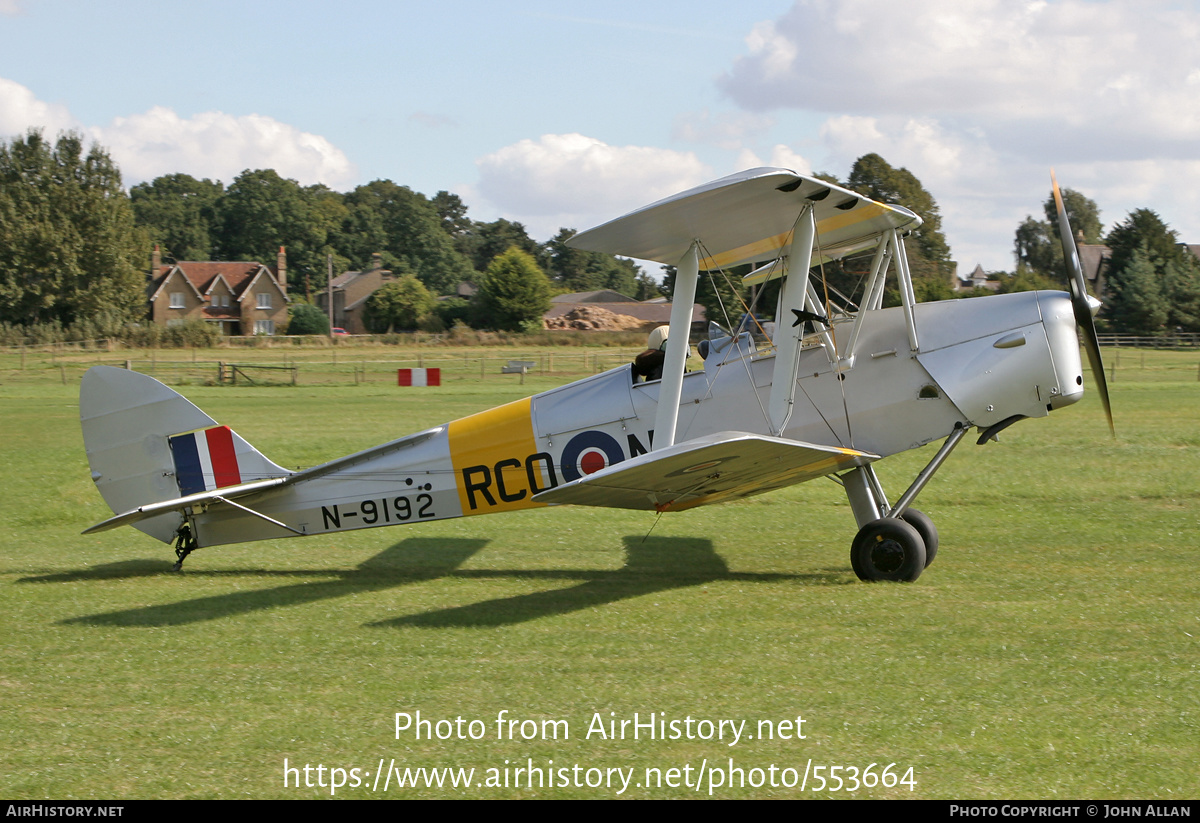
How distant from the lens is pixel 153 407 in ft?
28.5

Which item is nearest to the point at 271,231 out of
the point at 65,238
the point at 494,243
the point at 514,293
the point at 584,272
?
the point at 494,243

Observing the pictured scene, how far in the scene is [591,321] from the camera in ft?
236

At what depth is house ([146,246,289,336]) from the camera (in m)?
83.0

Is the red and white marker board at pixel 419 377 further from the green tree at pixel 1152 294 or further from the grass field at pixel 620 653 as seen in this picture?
the green tree at pixel 1152 294

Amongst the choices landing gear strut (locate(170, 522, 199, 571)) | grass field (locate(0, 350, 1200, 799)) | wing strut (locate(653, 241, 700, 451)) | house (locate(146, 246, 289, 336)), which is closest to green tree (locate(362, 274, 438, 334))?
house (locate(146, 246, 289, 336))

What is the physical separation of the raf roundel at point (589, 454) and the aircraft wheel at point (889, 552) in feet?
6.89

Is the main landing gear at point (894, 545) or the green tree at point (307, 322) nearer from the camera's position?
the main landing gear at point (894, 545)

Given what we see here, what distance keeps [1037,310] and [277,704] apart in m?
6.15

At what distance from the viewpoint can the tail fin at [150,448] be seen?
8617 mm

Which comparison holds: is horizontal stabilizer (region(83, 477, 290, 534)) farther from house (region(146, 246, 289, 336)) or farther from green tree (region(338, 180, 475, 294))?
green tree (region(338, 180, 475, 294))

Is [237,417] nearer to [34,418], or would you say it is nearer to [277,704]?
[34,418]

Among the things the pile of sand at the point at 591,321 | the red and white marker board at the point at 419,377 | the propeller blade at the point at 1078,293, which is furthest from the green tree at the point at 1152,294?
the propeller blade at the point at 1078,293

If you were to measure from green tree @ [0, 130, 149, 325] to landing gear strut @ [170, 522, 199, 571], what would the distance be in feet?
200
